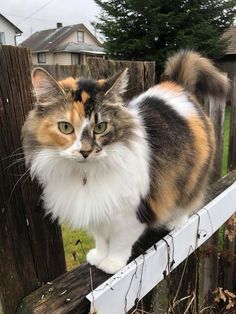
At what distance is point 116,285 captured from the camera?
129 cm

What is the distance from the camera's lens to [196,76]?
6.90ft

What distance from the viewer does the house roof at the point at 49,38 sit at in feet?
106

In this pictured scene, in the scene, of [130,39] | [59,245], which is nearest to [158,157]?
[59,245]

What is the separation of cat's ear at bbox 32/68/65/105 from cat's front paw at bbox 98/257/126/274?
672mm

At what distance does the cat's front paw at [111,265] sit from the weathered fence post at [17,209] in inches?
8.1

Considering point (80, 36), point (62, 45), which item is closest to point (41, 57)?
point (62, 45)

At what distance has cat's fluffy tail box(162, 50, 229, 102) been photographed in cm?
208

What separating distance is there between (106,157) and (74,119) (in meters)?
0.18

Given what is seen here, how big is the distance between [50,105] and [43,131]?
0.32 ft

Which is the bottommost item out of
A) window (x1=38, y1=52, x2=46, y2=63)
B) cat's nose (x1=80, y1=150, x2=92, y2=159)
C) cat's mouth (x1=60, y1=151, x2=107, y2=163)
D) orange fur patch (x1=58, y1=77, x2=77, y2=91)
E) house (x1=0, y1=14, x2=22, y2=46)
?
window (x1=38, y1=52, x2=46, y2=63)

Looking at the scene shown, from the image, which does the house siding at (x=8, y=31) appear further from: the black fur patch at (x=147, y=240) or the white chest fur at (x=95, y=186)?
the white chest fur at (x=95, y=186)

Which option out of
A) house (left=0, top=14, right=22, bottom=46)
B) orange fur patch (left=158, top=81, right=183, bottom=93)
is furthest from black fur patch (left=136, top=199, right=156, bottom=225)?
house (left=0, top=14, right=22, bottom=46)

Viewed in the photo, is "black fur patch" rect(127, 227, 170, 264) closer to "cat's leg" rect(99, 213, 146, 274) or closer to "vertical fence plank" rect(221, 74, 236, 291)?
"cat's leg" rect(99, 213, 146, 274)

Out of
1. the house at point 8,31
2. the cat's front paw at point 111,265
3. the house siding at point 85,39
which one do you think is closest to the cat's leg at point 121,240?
the cat's front paw at point 111,265
